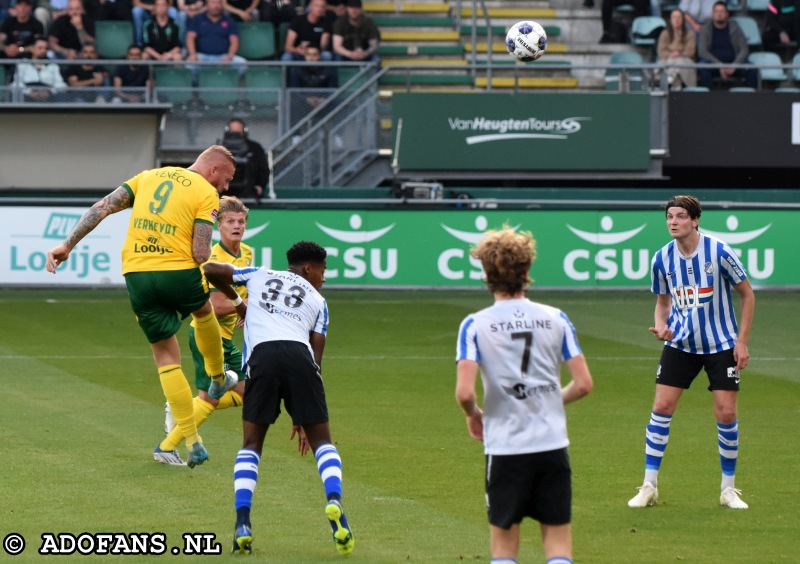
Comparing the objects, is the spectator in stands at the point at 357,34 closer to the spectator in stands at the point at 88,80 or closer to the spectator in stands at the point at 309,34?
the spectator in stands at the point at 309,34

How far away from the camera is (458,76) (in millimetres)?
28109

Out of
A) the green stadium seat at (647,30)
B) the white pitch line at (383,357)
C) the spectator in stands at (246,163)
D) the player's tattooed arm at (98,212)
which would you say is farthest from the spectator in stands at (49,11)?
the player's tattooed arm at (98,212)

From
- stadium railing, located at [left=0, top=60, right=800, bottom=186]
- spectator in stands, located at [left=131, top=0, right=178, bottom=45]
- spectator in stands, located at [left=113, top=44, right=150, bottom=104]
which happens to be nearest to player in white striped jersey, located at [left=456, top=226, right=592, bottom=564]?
stadium railing, located at [left=0, top=60, right=800, bottom=186]

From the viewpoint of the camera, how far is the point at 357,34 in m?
27.8

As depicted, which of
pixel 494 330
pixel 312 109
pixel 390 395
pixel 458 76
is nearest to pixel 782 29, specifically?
pixel 458 76

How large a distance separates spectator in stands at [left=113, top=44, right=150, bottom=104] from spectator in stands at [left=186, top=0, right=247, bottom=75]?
4.29 feet

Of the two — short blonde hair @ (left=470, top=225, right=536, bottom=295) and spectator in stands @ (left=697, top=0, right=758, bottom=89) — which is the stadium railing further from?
short blonde hair @ (left=470, top=225, right=536, bottom=295)

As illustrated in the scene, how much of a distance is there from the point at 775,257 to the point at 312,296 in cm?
1674

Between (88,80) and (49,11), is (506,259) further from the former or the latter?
(49,11)

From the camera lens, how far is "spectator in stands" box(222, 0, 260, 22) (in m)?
28.5

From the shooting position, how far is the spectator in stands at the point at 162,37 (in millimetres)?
26703

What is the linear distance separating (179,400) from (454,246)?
13415 millimetres

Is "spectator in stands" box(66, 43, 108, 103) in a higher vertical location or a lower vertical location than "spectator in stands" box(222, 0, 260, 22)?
lower

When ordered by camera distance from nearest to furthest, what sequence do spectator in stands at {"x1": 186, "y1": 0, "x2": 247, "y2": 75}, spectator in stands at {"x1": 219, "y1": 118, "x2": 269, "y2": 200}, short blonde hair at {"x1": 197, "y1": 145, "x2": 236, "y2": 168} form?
short blonde hair at {"x1": 197, "y1": 145, "x2": 236, "y2": 168} → spectator in stands at {"x1": 219, "y1": 118, "x2": 269, "y2": 200} → spectator in stands at {"x1": 186, "y1": 0, "x2": 247, "y2": 75}
